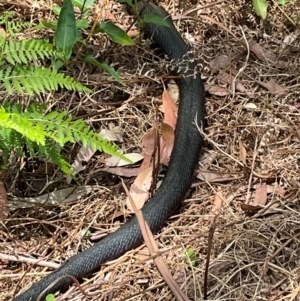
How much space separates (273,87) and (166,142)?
65 centimetres

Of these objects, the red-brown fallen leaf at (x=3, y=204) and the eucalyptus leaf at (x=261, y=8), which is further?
the eucalyptus leaf at (x=261, y=8)

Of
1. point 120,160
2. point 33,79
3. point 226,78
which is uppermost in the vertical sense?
point 33,79

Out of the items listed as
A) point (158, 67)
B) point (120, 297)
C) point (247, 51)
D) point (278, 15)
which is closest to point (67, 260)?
point (120, 297)

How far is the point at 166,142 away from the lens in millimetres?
3111

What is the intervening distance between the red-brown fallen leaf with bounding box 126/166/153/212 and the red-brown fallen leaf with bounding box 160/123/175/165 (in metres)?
0.10

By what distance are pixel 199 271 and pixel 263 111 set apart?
0.95 m

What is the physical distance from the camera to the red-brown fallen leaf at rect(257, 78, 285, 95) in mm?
3283

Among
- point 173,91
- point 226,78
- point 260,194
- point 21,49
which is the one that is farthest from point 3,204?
point 226,78

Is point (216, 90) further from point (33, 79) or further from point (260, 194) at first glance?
point (33, 79)

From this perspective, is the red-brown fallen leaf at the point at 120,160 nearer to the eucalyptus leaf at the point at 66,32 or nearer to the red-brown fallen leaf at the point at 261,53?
the eucalyptus leaf at the point at 66,32

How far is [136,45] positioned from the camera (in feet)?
11.3

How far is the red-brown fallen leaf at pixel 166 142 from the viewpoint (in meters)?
3.08

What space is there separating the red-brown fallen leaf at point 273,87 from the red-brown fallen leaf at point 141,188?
77cm

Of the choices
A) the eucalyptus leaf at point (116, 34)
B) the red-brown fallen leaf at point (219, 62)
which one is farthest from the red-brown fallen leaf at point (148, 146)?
the red-brown fallen leaf at point (219, 62)
